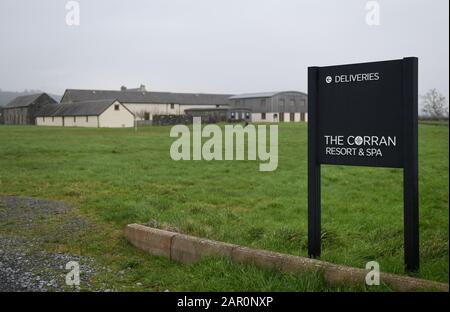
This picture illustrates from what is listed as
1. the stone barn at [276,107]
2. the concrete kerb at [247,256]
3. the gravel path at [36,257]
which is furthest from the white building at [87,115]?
the stone barn at [276,107]

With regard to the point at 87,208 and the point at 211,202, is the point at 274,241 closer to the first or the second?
the point at 211,202

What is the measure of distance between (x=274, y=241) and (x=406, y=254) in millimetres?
2133

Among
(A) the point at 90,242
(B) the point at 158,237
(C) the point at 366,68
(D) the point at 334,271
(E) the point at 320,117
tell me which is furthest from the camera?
(A) the point at 90,242

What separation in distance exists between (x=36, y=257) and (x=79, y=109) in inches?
1309

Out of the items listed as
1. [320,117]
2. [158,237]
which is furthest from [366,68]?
[158,237]

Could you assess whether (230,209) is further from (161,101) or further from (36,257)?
(161,101)

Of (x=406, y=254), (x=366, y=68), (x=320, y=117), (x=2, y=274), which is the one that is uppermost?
(x=366, y=68)

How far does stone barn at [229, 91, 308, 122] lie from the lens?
80.6 metres

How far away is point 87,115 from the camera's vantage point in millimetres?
42969

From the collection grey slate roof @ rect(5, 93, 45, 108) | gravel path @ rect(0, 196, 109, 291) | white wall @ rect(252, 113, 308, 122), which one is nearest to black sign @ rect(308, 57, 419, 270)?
gravel path @ rect(0, 196, 109, 291)

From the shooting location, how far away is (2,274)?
5.55 metres

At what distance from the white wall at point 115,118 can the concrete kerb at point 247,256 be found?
44.5 meters

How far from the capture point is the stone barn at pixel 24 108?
85.8ft

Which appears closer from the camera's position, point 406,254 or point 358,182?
point 406,254
